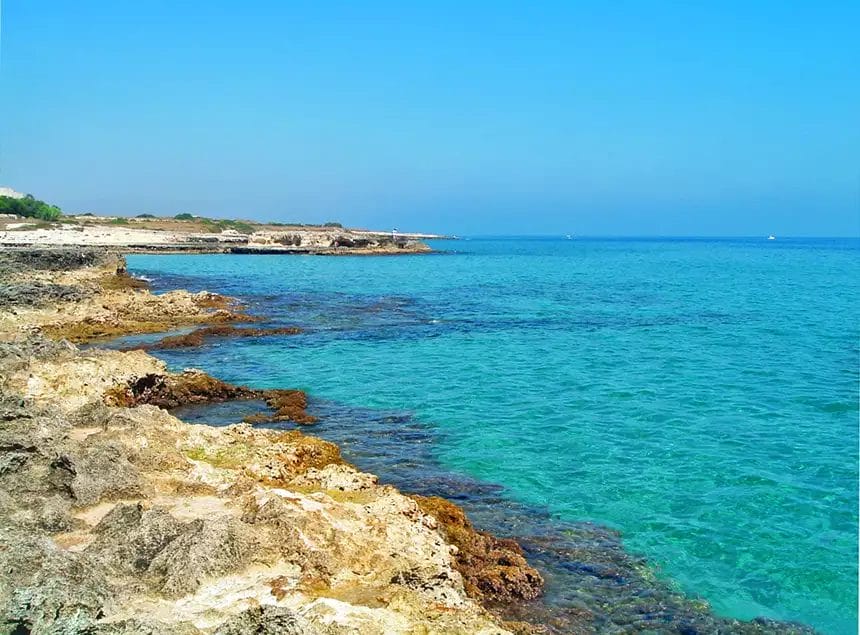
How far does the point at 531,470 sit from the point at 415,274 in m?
58.4

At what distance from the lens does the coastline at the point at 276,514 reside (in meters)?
7.10

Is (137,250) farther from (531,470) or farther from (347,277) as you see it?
(531,470)

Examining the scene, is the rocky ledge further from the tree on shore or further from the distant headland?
the tree on shore

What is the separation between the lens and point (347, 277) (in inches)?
2562

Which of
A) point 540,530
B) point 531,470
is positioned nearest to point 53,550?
point 540,530

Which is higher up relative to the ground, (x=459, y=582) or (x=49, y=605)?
(x=49, y=605)

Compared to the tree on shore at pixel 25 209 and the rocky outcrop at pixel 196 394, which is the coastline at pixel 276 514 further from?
the tree on shore at pixel 25 209

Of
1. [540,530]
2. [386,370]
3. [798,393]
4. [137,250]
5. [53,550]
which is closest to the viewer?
[53,550]

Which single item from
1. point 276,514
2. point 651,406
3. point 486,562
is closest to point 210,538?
point 276,514

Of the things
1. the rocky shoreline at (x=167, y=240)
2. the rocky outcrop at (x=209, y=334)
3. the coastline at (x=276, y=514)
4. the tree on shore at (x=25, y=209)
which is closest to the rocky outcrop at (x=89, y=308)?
the rocky outcrop at (x=209, y=334)

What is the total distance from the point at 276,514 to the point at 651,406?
13.1 meters

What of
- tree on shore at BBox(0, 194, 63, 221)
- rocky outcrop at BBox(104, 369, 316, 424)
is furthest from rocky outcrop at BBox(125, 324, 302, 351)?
tree on shore at BBox(0, 194, 63, 221)

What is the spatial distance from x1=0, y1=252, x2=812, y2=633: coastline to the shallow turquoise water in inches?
79.6

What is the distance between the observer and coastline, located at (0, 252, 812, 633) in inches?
280
